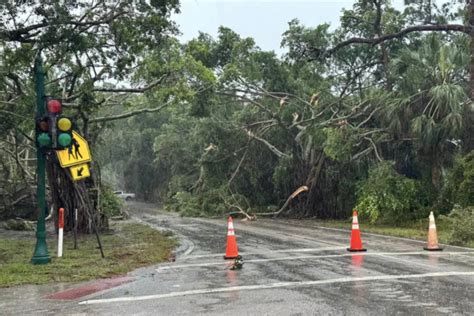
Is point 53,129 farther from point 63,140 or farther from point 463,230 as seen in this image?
point 463,230

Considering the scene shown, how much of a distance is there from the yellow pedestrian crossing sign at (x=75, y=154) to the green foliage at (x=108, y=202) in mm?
7176

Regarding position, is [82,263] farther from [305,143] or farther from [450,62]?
[305,143]

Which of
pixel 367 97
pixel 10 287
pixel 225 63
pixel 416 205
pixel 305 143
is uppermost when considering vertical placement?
pixel 225 63

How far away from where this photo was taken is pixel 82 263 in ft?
37.4

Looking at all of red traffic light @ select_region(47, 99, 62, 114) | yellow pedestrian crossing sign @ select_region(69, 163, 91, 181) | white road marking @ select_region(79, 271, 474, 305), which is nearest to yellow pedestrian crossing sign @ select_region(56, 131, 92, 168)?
yellow pedestrian crossing sign @ select_region(69, 163, 91, 181)

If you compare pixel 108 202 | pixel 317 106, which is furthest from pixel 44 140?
pixel 317 106

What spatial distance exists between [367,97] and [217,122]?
9782 mm

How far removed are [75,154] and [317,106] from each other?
1543 cm

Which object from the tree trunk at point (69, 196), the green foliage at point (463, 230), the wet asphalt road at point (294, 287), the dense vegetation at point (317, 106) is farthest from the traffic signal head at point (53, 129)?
the green foliage at point (463, 230)

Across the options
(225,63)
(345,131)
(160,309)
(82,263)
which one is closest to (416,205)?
(345,131)

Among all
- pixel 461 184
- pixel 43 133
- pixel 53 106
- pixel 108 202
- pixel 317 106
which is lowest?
pixel 108 202

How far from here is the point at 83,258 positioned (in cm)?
1224

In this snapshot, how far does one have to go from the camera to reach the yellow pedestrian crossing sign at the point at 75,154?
12.2 meters

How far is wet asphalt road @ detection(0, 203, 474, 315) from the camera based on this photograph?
23.0ft
